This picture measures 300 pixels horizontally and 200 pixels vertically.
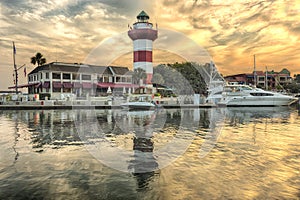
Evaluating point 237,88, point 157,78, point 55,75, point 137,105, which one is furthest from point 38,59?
point 237,88

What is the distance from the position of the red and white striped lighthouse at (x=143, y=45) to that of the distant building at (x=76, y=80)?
4.57 meters

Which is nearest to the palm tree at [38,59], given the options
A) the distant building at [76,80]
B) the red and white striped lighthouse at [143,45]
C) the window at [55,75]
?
the distant building at [76,80]

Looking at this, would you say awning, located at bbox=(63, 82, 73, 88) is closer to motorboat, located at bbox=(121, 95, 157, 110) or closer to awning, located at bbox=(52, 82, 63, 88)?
awning, located at bbox=(52, 82, 63, 88)

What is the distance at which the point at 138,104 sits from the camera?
1448 inches

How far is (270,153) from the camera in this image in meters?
11.3

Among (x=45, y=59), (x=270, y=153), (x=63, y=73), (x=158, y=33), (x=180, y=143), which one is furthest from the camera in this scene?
(x=158, y=33)

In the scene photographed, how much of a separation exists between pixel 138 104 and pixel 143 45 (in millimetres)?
24910

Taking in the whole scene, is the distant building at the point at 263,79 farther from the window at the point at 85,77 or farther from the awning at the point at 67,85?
the awning at the point at 67,85

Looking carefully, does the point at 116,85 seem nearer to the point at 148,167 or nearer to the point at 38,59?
the point at 38,59

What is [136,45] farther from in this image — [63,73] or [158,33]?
[63,73]

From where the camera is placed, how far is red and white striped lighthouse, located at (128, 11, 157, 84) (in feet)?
189

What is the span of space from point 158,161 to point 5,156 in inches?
239

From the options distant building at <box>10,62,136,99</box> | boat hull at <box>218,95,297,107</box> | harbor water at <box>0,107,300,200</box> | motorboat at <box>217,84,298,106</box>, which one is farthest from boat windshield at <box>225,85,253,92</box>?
harbor water at <box>0,107,300,200</box>

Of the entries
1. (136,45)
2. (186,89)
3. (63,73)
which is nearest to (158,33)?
(136,45)
